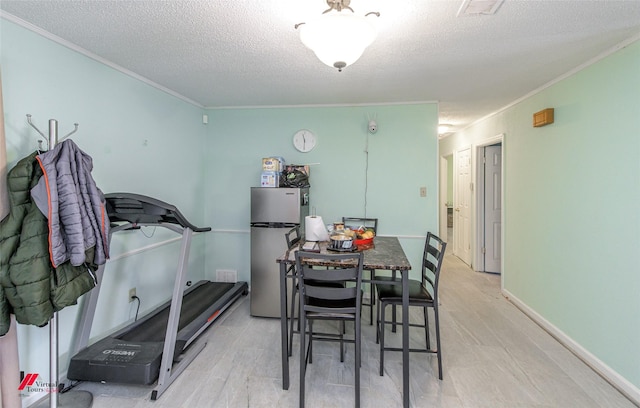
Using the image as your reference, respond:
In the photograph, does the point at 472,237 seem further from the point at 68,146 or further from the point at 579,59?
the point at 68,146

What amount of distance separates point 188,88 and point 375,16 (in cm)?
219

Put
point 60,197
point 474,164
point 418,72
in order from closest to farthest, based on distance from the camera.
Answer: point 60,197, point 418,72, point 474,164

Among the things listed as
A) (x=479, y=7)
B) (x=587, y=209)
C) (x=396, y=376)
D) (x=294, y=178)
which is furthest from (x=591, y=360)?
(x=294, y=178)

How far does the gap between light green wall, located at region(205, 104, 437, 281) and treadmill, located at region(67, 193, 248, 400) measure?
154 centimetres

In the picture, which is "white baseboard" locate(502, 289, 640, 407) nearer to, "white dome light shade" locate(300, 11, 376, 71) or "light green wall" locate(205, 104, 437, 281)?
"light green wall" locate(205, 104, 437, 281)

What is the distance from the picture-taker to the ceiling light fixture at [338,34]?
1.31 meters

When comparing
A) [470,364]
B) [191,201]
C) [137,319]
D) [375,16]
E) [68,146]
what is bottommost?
[470,364]

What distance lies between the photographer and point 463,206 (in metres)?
5.09

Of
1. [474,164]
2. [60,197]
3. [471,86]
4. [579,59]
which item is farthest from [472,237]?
[60,197]

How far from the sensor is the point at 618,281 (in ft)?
6.82

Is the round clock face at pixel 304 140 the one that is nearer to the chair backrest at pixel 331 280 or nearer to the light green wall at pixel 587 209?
the chair backrest at pixel 331 280

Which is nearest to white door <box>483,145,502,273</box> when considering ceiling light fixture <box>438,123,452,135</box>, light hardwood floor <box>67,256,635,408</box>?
ceiling light fixture <box>438,123,452,135</box>

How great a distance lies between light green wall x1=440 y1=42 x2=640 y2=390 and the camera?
6.55 ft

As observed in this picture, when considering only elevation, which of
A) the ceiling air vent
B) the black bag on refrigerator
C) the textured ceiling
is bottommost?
the black bag on refrigerator
